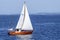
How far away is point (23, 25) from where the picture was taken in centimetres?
8906

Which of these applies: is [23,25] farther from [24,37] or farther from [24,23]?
[24,37]

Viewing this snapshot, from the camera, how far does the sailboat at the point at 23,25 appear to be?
285 ft

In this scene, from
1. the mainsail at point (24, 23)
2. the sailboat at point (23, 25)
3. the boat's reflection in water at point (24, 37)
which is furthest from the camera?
the mainsail at point (24, 23)

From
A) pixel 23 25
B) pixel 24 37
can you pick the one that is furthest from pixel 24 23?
pixel 24 37

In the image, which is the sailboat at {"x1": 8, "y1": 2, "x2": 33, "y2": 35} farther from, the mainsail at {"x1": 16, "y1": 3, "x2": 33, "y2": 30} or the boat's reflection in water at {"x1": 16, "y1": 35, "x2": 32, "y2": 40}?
the boat's reflection in water at {"x1": 16, "y1": 35, "x2": 32, "y2": 40}

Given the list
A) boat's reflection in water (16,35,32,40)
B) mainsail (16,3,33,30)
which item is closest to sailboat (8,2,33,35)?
mainsail (16,3,33,30)

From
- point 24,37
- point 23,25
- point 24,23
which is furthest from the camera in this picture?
point 24,23

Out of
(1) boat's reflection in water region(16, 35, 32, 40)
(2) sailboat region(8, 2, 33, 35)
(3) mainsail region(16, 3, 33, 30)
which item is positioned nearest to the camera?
(1) boat's reflection in water region(16, 35, 32, 40)

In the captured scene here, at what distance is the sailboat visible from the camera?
86938 millimetres

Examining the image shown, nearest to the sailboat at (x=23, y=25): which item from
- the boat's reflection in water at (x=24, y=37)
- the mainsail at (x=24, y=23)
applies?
the mainsail at (x=24, y=23)

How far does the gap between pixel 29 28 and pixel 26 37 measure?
4.72m

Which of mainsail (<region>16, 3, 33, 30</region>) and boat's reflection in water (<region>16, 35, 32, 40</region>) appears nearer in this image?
boat's reflection in water (<region>16, 35, 32, 40</region>)

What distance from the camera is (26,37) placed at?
8456cm

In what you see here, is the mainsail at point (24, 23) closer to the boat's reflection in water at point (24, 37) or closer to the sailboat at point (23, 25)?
the sailboat at point (23, 25)
